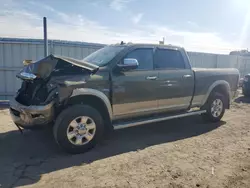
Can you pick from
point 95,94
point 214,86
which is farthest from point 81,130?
point 214,86

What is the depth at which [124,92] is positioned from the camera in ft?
15.7

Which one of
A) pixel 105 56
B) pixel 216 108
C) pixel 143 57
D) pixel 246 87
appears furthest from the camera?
pixel 246 87

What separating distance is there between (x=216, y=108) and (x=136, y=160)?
3450 millimetres

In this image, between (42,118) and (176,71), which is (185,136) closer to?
(176,71)

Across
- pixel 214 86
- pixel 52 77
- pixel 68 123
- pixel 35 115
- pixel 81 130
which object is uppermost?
pixel 52 77

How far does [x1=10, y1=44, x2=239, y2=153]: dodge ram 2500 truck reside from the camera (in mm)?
4141

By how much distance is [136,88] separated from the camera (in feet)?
16.2

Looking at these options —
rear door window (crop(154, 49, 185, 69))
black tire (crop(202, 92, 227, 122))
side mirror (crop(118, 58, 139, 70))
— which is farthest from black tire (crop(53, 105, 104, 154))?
black tire (crop(202, 92, 227, 122))

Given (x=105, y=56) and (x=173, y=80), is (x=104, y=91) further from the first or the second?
(x=173, y=80)

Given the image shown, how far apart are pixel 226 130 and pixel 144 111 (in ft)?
7.39

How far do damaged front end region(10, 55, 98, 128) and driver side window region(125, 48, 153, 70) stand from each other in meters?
1.03

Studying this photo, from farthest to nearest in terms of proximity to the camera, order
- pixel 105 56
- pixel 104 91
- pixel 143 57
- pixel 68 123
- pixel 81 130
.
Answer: pixel 143 57 → pixel 105 56 → pixel 104 91 → pixel 81 130 → pixel 68 123

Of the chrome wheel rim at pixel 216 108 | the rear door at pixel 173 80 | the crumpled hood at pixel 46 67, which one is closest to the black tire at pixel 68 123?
the crumpled hood at pixel 46 67

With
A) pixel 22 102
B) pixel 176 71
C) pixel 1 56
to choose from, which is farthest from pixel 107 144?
pixel 1 56
